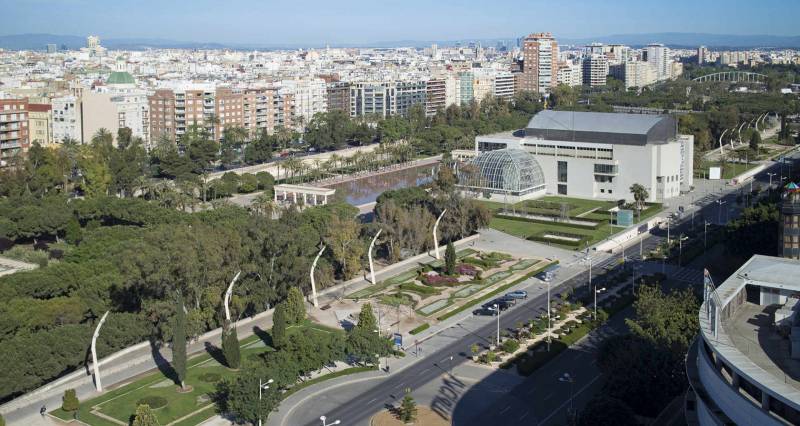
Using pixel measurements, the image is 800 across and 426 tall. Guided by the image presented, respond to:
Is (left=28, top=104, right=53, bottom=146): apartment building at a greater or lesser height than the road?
greater

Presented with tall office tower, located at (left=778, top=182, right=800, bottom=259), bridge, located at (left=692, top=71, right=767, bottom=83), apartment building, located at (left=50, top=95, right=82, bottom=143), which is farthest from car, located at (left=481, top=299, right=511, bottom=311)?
bridge, located at (left=692, top=71, right=767, bottom=83)

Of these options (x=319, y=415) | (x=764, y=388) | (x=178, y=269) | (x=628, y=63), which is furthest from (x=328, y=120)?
(x=628, y=63)

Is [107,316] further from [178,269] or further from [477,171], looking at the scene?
[477,171]

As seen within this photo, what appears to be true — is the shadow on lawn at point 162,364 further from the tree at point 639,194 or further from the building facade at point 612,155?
the building facade at point 612,155

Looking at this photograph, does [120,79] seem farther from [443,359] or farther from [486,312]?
[443,359]

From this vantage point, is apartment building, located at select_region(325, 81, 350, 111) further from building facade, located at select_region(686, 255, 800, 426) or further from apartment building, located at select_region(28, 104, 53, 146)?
building facade, located at select_region(686, 255, 800, 426)

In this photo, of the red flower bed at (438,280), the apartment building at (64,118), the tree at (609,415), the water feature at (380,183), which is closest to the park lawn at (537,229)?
the red flower bed at (438,280)

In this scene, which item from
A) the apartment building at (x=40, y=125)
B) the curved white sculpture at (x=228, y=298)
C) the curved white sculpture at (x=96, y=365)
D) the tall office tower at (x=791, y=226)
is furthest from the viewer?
the apartment building at (x=40, y=125)
